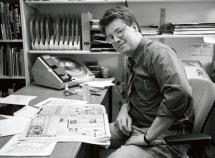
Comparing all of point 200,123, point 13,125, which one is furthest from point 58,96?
point 200,123

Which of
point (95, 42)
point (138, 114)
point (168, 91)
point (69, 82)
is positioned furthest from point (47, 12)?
point (168, 91)

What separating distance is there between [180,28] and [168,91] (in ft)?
3.53

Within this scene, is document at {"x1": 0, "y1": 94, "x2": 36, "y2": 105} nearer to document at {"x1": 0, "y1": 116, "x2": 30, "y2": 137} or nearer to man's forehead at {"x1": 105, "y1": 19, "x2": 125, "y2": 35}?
document at {"x1": 0, "y1": 116, "x2": 30, "y2": 137}

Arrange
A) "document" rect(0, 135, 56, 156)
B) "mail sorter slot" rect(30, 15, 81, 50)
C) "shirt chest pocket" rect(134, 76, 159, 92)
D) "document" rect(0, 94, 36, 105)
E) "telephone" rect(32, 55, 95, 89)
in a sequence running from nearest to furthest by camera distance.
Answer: "document" rect(0, 135, 56, 156), "shirt chest pocket" rect(134, 76, 159, 92), "document" rect(0, 94, 36, 105), "telephone" rect(32, 55, 95, 89), "mail sorter slot" rect(30, 15, 81, 50)

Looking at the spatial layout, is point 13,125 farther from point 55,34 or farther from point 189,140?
point 55,34

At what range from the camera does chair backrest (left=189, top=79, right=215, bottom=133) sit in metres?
1.27

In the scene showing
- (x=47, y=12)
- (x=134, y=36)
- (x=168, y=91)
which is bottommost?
(x=168, y=91)

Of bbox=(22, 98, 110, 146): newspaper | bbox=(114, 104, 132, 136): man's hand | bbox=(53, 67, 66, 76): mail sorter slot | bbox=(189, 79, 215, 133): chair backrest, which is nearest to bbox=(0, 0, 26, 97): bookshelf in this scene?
bbox=(53, 67, 66, 76): mail sorter slot

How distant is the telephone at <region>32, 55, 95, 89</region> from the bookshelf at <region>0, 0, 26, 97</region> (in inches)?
12.8

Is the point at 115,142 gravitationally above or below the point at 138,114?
below

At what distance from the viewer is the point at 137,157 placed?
119 cm

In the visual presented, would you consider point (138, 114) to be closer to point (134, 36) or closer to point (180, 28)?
point (134, 36)

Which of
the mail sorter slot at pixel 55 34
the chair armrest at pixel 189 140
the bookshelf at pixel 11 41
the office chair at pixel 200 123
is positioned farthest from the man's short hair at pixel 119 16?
the bookshelf at pixel 11 41

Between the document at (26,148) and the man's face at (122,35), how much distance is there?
69 cm
